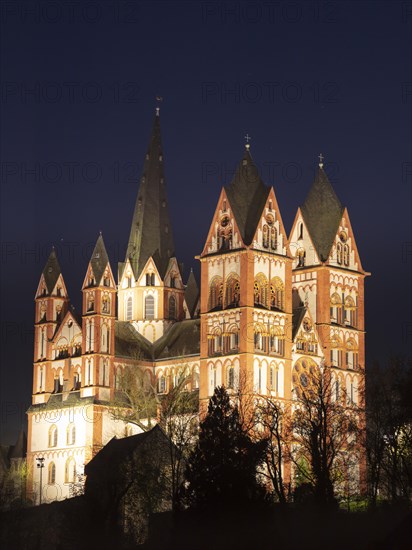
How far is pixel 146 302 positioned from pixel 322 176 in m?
17.5

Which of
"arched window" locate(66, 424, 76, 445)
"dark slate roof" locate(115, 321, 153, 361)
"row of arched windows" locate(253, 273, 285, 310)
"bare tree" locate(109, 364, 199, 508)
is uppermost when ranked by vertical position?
"row of arched windows" locate(253, 273, 285, 310)

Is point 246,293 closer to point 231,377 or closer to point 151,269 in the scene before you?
point 231,377

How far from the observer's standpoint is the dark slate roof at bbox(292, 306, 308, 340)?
123 metres

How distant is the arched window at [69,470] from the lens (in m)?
124

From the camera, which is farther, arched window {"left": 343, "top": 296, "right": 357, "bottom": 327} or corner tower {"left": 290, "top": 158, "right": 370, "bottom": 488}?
arched window {"left": 343, "top": 296, "right": 357, "bottom": 327}

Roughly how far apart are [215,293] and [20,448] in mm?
38967

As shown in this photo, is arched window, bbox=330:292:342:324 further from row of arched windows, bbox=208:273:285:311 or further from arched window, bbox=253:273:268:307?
arched window, bbox=253:273:268:307

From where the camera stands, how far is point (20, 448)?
152875 mm

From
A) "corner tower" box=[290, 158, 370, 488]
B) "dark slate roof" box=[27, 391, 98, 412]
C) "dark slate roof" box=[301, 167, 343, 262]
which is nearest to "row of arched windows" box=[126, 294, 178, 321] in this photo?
"dark slate roof" box=[27, 391, 98, 412]

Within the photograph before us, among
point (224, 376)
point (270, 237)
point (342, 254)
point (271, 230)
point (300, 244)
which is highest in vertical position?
point (300, 244)

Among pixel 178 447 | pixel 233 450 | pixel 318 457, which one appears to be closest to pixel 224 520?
pixel 233 450

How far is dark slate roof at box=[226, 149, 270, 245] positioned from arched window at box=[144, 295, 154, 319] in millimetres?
14087

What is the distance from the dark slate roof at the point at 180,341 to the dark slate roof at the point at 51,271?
1027cm

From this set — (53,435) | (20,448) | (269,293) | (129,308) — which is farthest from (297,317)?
(20,448)
